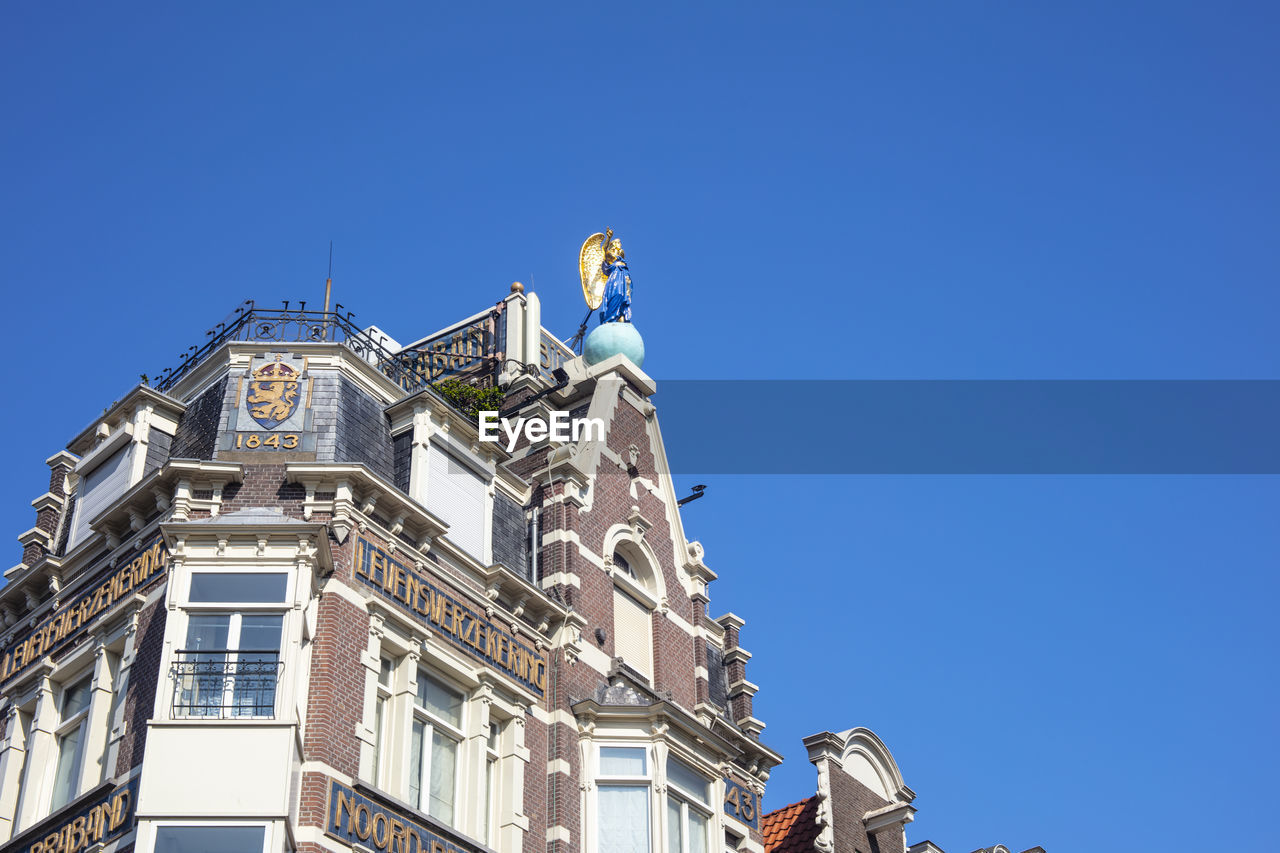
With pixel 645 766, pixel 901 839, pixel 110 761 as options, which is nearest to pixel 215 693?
pixel 110 761

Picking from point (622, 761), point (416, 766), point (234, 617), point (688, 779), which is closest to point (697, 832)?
point (688, 779)

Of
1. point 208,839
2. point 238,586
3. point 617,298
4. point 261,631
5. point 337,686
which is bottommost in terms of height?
point 208,839

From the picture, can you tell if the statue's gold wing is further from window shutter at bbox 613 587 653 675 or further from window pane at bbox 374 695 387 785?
window pane at bbox 374 695 387 785

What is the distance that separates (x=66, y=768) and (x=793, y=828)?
1359 cm

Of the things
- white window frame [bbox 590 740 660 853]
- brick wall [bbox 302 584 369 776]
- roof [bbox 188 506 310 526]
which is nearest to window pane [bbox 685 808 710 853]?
white window frame [bbox 590 740 660 853]

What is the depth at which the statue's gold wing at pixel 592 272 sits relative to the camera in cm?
3222

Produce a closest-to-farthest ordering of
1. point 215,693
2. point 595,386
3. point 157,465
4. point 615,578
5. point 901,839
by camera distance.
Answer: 1. point 215,693
2. point 157,465
3. point 615,578
4. point 595,386
5. point 901,839

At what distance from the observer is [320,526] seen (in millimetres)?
22031

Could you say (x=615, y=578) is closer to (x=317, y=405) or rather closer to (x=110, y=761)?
(x=317, y=405)

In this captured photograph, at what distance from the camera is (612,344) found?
101 feet

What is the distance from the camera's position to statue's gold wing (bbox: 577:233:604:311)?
3222 cm

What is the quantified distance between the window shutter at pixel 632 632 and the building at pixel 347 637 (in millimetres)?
50

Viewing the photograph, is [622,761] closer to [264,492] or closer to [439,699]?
[439,699]

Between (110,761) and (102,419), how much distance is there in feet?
21.1
